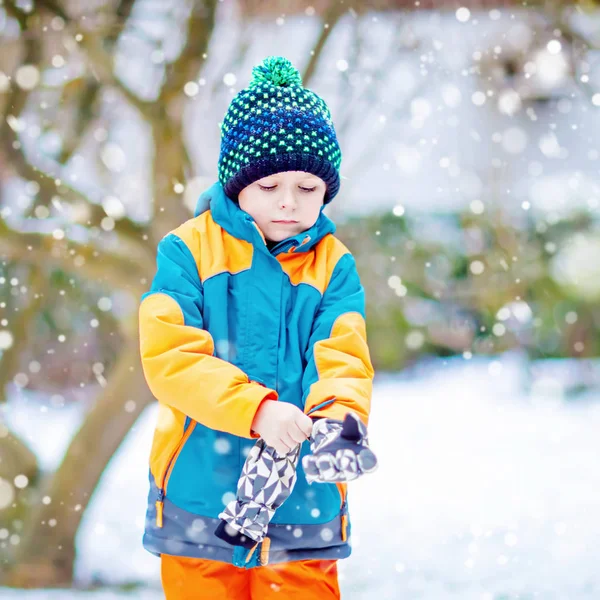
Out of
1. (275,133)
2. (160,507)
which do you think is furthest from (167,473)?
(275,133)

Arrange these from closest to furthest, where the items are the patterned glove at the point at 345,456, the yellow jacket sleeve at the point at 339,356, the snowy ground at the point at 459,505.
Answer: the patterned glove at the point at 345,456, the yellow jacket sleeve at the point at 339,356, the snowy ground at the point at 459,505

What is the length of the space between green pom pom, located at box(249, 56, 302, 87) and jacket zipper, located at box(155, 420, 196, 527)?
592 millimetres

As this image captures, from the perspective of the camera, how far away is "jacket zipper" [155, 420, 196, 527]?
3.97 feet

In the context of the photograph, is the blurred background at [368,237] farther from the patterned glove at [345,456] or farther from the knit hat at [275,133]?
the patterned glove at [345,456]

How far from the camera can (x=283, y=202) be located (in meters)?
1.19

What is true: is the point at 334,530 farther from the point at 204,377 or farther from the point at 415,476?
the point at 415,476

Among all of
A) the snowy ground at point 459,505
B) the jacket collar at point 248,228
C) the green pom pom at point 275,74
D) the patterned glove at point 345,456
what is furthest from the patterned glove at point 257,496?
the snowy ground at point 459,505

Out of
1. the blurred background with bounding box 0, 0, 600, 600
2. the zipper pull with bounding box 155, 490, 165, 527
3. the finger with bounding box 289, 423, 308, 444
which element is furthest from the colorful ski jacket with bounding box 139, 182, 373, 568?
the blurred background with bounding box 0, 0, 600, 600

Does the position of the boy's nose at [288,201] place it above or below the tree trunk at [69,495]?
above

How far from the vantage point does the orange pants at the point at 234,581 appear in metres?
1.24

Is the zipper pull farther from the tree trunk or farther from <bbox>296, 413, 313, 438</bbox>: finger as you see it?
the tree trunk

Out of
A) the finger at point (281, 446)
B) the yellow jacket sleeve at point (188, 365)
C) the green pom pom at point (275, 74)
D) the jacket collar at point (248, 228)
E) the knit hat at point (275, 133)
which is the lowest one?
the finger at point (281, 446)

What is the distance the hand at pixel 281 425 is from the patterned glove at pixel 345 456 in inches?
2.2

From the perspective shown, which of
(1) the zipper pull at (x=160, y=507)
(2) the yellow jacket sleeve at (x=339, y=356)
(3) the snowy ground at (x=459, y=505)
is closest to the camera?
(2) the yellow jacket sleeve at (x=339, y=356)
